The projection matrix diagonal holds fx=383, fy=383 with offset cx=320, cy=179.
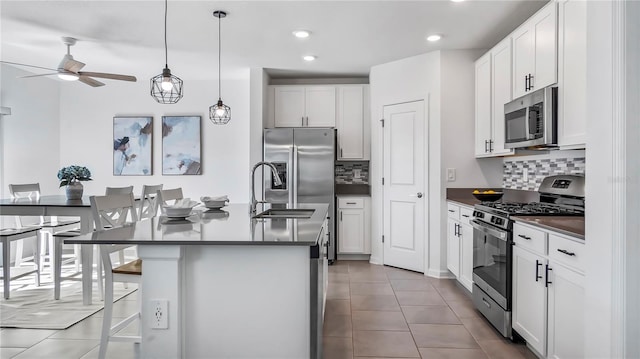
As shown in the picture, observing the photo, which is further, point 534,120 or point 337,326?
point 337,326

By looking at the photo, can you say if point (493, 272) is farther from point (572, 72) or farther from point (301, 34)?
point (301, 34)

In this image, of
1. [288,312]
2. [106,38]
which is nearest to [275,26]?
[106,38]

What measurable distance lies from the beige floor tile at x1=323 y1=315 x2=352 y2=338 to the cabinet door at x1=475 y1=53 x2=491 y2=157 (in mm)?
2130

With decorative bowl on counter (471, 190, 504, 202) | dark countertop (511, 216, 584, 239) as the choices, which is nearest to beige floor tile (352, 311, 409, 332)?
dark countertop (511, 216, 584, 239)

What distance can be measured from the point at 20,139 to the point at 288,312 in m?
5.17

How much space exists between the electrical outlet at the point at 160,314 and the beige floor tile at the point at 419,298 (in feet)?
7.26

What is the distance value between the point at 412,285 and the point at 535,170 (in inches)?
63.2

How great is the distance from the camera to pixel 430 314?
3.11m

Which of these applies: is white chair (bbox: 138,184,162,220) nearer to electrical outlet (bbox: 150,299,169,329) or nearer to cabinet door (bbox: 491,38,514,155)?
electrical outlet (bbox: 150,299,169,329)

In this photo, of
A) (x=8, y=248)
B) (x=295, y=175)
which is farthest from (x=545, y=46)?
(x=8, y=248)

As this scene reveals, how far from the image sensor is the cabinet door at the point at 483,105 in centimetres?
373

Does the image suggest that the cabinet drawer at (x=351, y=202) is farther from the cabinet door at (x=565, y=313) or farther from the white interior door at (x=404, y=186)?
the cabinet door at (x=565, y=313)

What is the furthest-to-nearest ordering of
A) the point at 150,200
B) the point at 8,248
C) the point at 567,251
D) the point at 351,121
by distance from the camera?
1. the point at 351,121
2. the point at 150,200
3. the point at 8,248
4. the point at 567,251

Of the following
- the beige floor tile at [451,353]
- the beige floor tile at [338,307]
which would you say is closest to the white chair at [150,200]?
the beige floor tile at [338,307]
